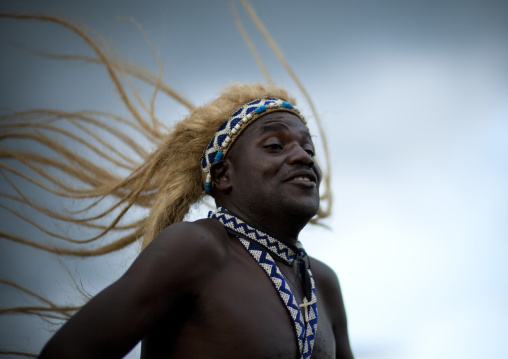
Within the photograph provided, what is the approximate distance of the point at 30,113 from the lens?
306 cm

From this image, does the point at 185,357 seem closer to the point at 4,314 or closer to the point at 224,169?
the point at 224,169

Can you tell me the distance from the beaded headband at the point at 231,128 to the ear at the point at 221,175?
19 millimetres

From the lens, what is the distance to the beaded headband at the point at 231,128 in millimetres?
2477

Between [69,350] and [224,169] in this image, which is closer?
[69,350]

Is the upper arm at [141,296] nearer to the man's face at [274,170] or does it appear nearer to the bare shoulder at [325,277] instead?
the man's face at [274,170]

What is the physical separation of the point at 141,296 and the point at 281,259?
0.65 metres

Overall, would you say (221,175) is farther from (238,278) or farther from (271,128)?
(238,278)

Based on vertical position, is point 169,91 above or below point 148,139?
above

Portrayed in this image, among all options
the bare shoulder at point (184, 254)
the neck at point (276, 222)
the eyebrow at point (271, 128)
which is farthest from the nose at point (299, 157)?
the bare shoulder at point (184, 254)

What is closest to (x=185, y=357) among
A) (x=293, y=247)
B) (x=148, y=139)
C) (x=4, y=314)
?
(x=293, y=247)

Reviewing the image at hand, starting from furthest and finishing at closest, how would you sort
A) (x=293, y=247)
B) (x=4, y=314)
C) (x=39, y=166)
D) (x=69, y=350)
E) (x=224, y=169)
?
(x=39, y=166)
(x=4, y=314)
(x=224, y=169)
(x=293, y=247)
(x=69, y=350)

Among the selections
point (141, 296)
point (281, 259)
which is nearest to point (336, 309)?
point (281, 259)

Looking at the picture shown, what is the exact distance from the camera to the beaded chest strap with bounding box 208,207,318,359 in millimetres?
2010

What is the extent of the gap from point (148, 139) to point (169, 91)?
298 millimetres
